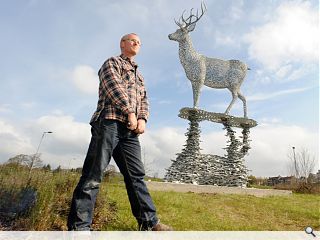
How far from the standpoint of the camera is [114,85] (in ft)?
9.86

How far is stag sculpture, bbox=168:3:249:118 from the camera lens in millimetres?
11305

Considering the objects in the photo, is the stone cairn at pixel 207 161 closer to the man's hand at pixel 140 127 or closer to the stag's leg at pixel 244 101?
the stag's leg at pixel 244 101

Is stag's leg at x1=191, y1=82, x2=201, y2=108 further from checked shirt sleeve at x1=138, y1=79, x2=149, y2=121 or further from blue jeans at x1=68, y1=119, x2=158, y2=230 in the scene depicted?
blue jeans at x1=68, y1=119, x2=158, y2=230

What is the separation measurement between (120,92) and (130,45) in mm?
583

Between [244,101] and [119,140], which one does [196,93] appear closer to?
[244,101]

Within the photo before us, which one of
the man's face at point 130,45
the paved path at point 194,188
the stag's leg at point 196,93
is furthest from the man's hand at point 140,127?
the stag's leg at point 196,93

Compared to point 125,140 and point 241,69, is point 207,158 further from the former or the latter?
point 125,140

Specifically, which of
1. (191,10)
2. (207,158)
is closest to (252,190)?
(207,158)

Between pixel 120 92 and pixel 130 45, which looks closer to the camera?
pixel 120 92

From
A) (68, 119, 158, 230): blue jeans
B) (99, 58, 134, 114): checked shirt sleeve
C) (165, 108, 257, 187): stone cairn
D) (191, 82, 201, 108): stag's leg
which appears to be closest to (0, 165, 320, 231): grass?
(68, 119, 158, 230): blue jeans

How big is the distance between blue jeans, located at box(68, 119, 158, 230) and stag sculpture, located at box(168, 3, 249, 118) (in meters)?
8.21

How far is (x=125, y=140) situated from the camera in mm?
3078

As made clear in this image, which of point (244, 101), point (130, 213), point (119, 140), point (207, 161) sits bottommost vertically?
point (130, 213)

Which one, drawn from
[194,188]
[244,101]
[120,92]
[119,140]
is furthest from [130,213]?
[244,101]
